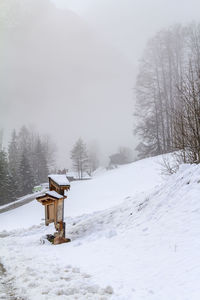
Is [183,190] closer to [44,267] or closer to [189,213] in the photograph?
[189,213]

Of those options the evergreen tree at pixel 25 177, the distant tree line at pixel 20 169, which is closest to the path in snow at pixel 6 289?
the distant tree line at pixel 20 169

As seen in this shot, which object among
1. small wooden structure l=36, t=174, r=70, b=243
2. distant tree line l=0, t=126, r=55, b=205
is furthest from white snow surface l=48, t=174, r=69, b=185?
distant tree line l=0, t=126, r=55, b=205

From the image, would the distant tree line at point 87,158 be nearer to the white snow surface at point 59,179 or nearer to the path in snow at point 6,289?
the white snow surface at point 59,179

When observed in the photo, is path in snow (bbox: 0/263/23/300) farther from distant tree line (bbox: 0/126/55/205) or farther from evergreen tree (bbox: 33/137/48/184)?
evergreen tree (bbox: 33/137/48/184)

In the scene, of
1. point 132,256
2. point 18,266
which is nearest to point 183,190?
point 132,256

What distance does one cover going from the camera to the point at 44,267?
509 centimetres

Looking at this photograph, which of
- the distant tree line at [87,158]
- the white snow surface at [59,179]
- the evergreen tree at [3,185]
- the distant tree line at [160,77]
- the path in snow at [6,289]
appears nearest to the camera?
the path in snow at [6,289]

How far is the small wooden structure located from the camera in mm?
7922

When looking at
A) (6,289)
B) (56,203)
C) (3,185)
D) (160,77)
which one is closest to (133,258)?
(6,289)

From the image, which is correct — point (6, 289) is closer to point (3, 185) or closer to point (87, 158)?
point (3, 185)

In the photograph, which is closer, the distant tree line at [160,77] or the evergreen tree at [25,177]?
the distant tree line at [160,77]

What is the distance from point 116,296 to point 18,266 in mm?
3094

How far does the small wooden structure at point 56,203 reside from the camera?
792cm

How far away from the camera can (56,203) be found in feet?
26.2
